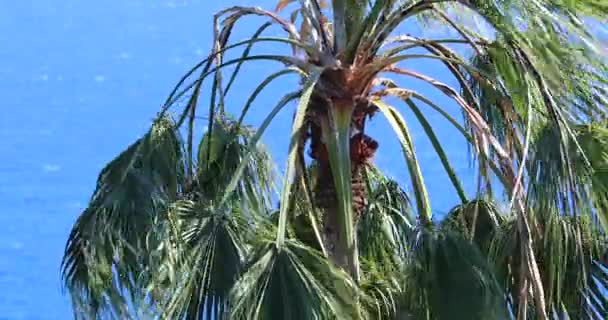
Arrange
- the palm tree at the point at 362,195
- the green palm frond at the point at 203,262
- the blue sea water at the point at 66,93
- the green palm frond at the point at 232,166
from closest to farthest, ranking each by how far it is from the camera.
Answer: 1. the palm tree at the point at 362,195
2. the green palm frond at the point at 203,262
3. the green palm frond at the point at 232,166
4. the blue sea water at the point at 66,93

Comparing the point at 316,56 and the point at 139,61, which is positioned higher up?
the point at 139,61

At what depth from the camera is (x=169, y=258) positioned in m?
3.25

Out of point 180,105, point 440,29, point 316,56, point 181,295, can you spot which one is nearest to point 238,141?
point 180,105

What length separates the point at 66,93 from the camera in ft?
49.6

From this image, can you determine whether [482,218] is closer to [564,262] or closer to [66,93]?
[564,262]

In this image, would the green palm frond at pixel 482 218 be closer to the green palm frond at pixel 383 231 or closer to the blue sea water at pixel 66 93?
the green palm frond at pixel 383 231

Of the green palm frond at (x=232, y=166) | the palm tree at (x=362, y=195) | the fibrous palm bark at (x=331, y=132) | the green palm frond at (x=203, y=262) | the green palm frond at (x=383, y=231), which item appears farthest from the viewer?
the green palm frond at (x=383, y=231)

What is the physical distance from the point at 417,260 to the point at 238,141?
1141 millimetres

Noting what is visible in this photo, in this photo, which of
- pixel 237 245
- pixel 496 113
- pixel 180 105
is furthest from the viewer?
Result: pixel 496 113

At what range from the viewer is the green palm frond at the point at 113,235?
3387 millimetres

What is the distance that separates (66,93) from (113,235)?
12.0 metres

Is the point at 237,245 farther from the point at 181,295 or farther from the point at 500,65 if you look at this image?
the point at 500,65

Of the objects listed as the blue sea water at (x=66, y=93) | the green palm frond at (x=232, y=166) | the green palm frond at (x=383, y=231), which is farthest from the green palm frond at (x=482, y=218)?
the blue sea water at (x=66, y=93)

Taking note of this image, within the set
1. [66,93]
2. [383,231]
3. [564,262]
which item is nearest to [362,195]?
[383,231]
